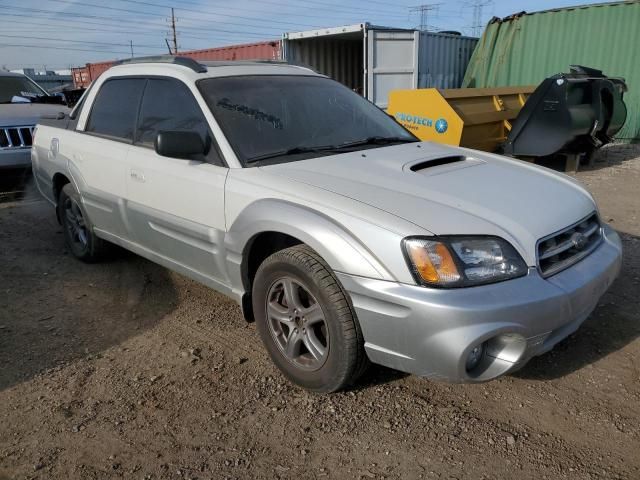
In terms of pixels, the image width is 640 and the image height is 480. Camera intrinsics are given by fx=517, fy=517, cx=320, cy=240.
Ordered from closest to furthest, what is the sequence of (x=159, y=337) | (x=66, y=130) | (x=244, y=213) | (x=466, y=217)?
(x=466, y=217), (x=244, y=213), (x=159, y=337), (x=66, y=130)

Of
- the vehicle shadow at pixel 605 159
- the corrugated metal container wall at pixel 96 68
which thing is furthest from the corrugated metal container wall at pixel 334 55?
the corrugated metal container wall at pixel 96 68

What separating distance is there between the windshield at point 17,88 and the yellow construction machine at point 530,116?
601 centimetres

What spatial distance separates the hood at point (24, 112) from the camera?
6.85 m

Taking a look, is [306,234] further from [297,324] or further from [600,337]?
[600,337]

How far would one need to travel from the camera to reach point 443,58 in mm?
12320

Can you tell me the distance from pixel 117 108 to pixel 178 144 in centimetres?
146

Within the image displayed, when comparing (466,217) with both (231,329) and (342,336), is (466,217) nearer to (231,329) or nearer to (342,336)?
(342,336)

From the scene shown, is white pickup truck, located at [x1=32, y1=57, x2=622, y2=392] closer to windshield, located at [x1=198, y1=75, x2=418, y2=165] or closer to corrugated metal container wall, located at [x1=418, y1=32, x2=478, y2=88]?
windshield, located at [x1=198, y1=75, x2=418, y2=165]

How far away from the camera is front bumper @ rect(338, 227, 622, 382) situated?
84.7 inches

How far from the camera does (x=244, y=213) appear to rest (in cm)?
283

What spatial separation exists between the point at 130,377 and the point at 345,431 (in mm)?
1318

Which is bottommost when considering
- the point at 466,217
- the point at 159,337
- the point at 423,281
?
the point at 159,337

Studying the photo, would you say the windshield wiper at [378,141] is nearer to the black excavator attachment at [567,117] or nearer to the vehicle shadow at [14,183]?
the black excavator attachment at [567,117]

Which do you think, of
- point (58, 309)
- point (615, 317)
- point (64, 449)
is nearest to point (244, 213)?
point (64, 449)
